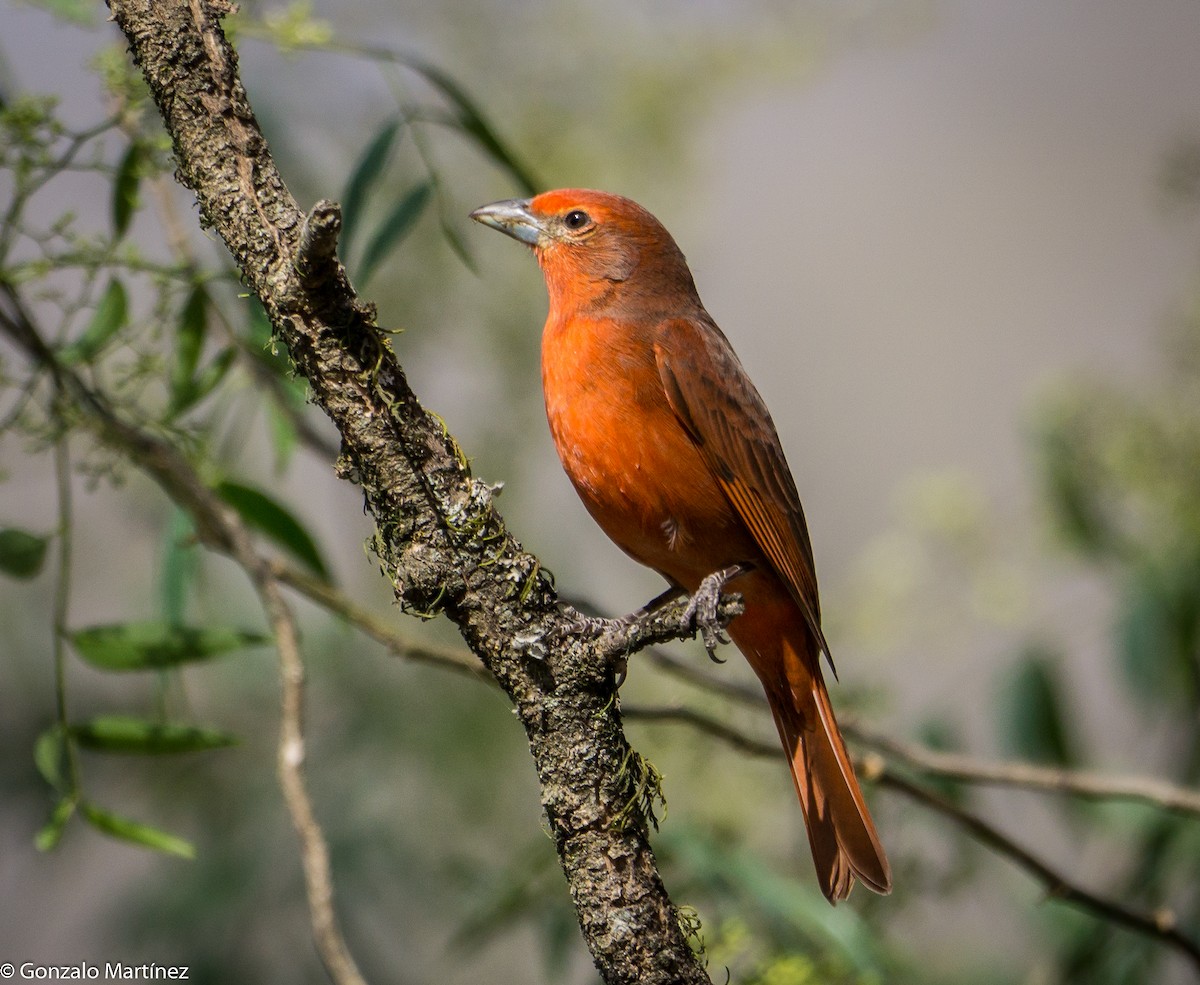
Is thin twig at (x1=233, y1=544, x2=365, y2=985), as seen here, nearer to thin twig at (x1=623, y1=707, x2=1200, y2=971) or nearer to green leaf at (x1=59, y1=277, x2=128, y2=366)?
green leaf at (x1=59, y1=277, x2=128, y2=366)

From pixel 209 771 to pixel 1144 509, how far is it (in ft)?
9.56

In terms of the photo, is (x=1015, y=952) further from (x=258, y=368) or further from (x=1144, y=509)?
Result: (x=258, y=368)

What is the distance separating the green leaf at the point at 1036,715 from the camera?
3092mm

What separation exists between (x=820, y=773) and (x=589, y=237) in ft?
4.56

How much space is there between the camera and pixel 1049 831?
19.2 ft

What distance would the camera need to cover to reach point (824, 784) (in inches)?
104

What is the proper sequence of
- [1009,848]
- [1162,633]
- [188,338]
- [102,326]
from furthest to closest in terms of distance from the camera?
[1162,633], [1009,848], [188,338], [102,326]

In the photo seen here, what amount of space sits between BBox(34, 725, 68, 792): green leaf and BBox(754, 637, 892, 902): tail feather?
1.42 m

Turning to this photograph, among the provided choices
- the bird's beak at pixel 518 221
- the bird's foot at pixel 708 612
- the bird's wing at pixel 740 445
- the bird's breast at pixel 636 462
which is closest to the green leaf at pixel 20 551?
the bird's breast at pixel 636 462

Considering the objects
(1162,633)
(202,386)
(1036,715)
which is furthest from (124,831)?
(1162,633)

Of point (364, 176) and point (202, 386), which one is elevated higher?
point (364, 176)

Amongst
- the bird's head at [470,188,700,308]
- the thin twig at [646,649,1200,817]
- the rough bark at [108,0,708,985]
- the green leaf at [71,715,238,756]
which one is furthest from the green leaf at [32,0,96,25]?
the thin twig at [646,649,1200,817]

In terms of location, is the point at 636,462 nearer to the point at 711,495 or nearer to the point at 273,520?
the point at 711,495

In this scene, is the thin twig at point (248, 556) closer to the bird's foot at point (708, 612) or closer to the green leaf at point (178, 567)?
the green leaf at point (178, 567)
